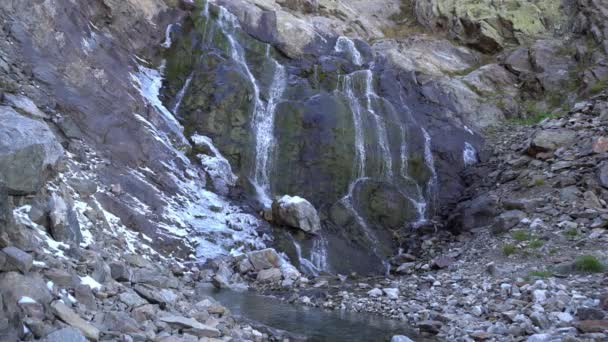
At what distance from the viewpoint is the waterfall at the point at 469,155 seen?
24.8 meters

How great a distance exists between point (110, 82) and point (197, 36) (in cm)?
795

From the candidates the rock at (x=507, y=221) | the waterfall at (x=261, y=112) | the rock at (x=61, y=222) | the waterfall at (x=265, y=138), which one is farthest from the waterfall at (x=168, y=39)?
the rock at (x=61, y=222)

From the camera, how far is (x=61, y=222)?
30.5ft

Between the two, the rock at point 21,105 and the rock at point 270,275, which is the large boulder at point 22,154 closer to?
the rock at point 21,105

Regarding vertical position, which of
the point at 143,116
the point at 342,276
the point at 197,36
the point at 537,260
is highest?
the point at 197,36

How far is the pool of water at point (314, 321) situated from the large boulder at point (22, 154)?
569cm

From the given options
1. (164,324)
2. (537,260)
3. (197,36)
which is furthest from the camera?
(197,36)

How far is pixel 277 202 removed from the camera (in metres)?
20.8

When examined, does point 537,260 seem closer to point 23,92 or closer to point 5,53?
point 23,92

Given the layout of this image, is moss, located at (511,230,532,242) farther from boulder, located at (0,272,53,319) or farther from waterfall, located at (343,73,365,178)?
boulder, located at (0,272,53,319)

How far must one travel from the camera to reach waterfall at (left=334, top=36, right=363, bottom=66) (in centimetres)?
3089

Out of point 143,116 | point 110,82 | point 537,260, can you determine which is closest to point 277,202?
point 143,116

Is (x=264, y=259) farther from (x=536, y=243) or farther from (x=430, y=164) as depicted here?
(x=430, y=164)

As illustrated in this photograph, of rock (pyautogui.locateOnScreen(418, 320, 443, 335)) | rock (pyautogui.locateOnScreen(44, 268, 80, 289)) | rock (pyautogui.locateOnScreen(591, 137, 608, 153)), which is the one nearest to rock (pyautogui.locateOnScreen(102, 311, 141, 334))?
rock (pyautogui.locateOnScreen(44, 268, 80, 289))
